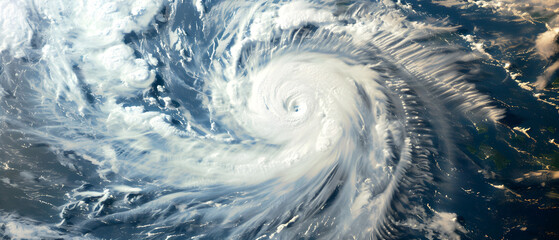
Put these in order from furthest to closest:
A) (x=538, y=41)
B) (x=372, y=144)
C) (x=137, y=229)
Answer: (x=137, y=229) < (x=372, y=144) < (x=538, y=41)

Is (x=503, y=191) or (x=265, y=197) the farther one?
(x=265, y=197)

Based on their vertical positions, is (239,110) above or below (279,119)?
above

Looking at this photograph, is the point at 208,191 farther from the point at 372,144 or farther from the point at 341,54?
the point at 341,54

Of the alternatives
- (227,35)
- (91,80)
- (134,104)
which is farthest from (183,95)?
(91,80)
